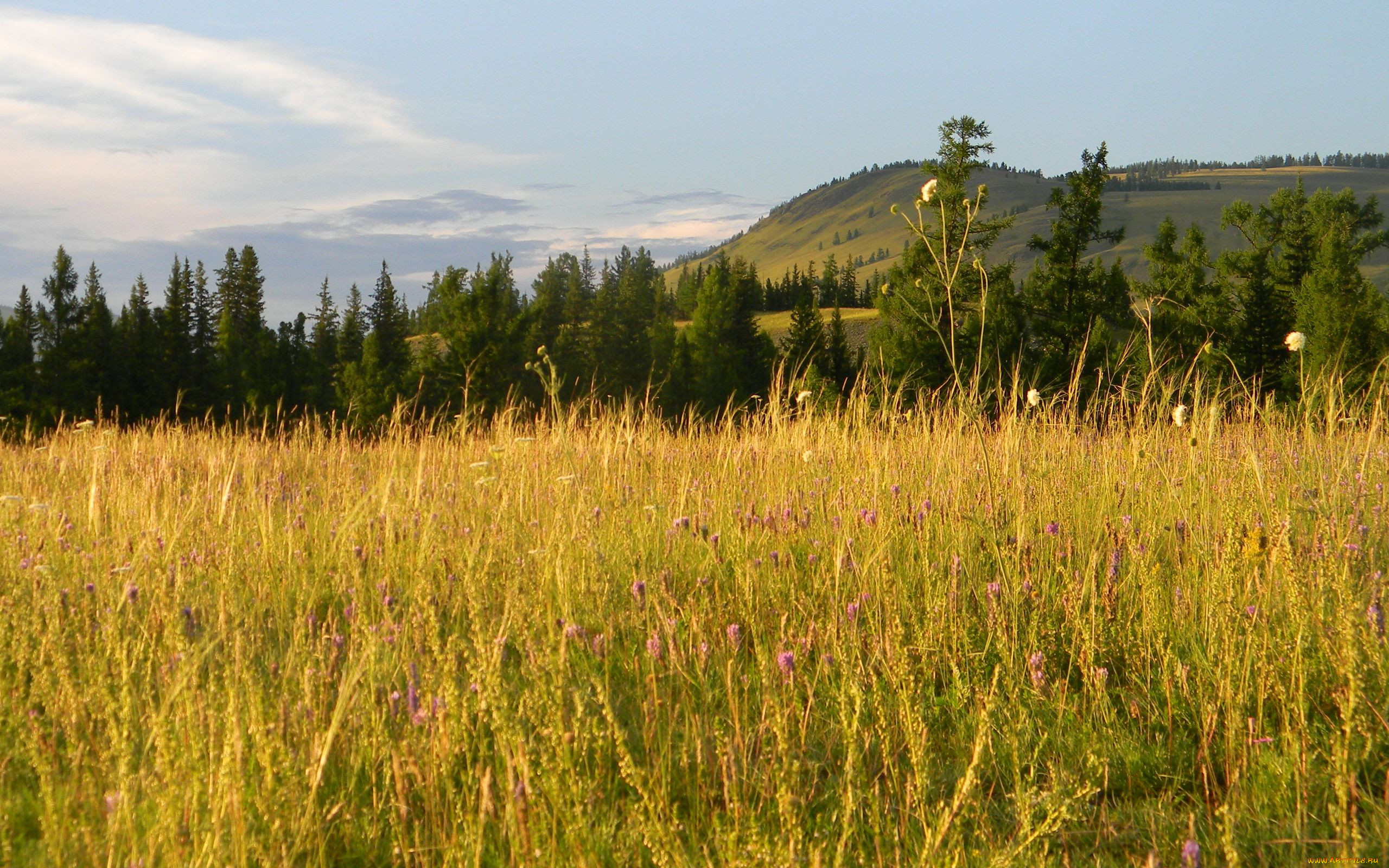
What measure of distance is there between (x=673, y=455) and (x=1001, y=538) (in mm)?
3140

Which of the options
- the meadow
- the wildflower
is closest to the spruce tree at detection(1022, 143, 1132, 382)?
the meadow

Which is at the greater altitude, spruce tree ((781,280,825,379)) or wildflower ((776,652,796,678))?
spruce tree ((781,280,825,379))

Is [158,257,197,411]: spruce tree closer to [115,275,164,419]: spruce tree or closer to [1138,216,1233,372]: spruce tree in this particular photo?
[115,275,164,419]: spruce tree

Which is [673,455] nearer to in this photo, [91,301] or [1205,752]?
[1205,752]

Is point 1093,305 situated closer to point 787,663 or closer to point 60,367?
point 787,663

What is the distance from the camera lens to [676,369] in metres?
64.1

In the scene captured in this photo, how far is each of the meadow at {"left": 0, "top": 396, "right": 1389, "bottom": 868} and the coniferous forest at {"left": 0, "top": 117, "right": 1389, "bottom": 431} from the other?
345cm

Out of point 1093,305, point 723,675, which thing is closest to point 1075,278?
point 1093,305

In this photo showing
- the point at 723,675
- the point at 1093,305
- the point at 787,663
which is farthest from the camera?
the point at 1093,305

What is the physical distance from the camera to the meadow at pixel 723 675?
1.83 metres

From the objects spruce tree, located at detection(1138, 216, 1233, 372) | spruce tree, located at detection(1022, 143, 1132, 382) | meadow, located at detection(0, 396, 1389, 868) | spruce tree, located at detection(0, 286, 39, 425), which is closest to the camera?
meadow, located at detection(0, 396, 1389, 868)

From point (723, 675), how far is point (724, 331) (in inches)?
2590

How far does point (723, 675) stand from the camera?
2.60 m

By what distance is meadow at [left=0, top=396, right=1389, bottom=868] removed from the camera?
1.83 m
